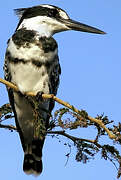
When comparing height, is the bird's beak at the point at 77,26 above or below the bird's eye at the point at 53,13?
below

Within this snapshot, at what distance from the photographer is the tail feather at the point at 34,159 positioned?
15.7 ft

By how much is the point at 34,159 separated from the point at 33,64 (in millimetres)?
1335

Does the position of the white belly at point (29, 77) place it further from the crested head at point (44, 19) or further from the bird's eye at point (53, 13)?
the bird's eye at point (53, 13)

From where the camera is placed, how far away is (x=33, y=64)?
425cm

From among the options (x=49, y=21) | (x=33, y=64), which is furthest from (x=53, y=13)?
(x=33, y=64)

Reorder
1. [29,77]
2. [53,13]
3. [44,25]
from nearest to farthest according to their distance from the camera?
[29,77] < [44,25] < [53,13]

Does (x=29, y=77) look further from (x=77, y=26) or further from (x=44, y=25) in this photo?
(x=77, y=26)

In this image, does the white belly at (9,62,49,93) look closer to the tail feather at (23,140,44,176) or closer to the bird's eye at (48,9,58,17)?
the tail feather at (23,140,44,176)

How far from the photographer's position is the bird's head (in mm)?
4828

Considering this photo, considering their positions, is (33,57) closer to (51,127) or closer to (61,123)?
(51,127)

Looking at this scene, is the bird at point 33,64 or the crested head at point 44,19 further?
the crested head at point 44,19

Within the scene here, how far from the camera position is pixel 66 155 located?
3.29 metres

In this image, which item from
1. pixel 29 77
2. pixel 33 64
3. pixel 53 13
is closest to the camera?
pixel 33 64

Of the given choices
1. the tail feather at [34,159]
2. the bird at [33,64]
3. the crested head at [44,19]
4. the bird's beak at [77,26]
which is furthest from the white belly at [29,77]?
the bird's beak at [77,26]
